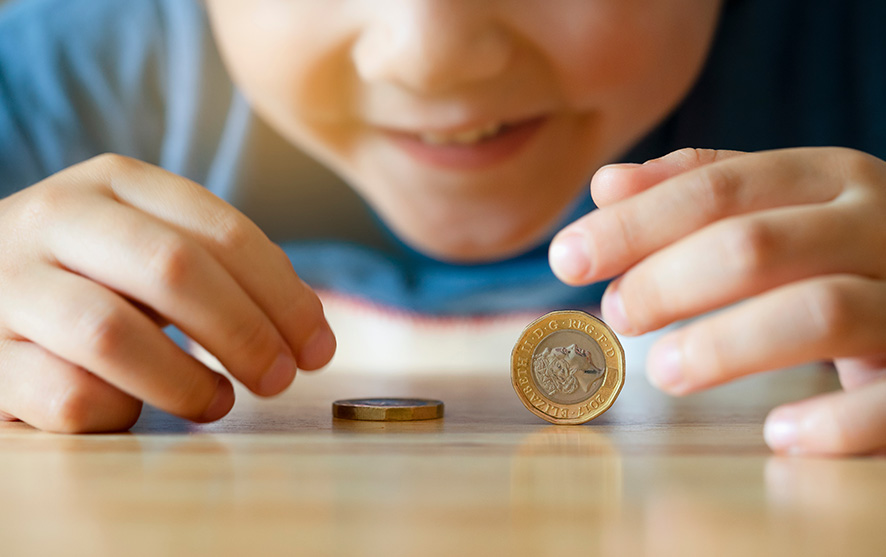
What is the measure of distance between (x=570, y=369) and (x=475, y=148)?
124 cm

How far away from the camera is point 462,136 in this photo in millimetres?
1963

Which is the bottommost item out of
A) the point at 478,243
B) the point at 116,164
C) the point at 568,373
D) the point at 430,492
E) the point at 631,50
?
the point at 430,492

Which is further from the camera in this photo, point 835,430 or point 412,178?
point 412,178

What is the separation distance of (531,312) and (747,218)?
4.72 feet

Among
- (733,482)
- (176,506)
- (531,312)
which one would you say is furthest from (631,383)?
(176,506)

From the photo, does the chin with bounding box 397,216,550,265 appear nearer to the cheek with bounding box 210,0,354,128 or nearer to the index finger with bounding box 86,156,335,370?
the cheek with bounding box 210,0,354,128

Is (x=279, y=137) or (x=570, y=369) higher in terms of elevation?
(x=279, y=137)

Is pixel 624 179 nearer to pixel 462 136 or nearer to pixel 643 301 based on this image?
pixel 643 301

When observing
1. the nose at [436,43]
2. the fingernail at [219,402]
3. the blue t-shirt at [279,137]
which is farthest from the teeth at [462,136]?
the fingernail at [219,402]

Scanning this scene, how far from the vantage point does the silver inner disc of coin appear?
32.3 inches

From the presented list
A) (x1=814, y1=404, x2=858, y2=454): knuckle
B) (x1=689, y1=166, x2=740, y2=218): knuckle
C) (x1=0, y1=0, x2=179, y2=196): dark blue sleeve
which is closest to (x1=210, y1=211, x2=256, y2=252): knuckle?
(x1=689, y1=166, x2=740, y2=218): knuckle

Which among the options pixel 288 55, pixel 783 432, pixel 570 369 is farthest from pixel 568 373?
pixel 288 55

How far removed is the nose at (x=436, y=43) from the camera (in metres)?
1.74

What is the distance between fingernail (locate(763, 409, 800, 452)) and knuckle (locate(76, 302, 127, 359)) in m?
0.58
